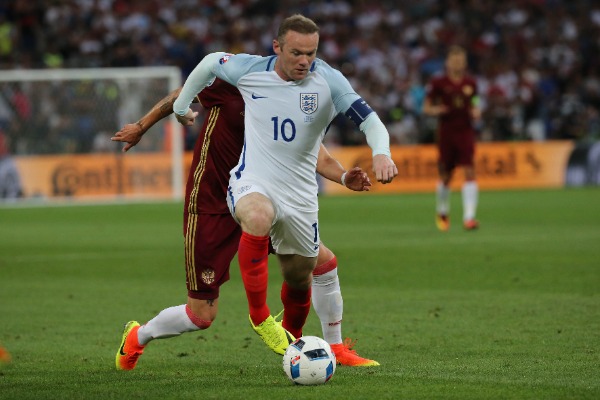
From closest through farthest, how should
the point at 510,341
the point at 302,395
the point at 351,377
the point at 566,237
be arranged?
1. the point at 302,395
2. the point at 351,377
3. the point at 510,341
4. the point at 566,237

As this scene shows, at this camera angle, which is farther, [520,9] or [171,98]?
[520,9]

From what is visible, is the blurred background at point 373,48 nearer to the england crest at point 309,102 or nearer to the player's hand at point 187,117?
the player's hand at point 187,117

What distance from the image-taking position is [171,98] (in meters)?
7.24

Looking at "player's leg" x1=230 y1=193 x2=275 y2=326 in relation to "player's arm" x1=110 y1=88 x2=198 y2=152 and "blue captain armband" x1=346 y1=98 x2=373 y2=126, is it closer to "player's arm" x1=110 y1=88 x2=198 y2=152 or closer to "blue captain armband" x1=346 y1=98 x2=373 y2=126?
"blue captain armband" x1=346 y1=98 x2=373 y2=126

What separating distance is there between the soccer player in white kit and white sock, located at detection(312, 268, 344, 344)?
0.41 metres

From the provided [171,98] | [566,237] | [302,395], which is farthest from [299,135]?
[566,237]

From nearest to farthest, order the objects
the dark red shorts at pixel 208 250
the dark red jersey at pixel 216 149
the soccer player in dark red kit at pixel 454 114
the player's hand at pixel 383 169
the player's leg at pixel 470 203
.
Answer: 1. the player's hand at pixel 383 169
2. the dark red shorts at pixel 208 250
3. the dark red jersey at pixel 216 149
4. the player's leg at pixel 470 203
5. the soccer player in dark red kit at pixel 454 114

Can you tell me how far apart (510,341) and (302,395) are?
2.43 m

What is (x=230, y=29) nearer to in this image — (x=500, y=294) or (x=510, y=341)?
(x=500, y=294)

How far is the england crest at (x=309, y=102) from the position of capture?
6.68 meters

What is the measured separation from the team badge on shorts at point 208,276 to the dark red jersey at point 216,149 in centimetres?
35

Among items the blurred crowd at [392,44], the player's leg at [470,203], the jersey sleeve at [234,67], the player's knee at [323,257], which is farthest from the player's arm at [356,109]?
the blurred crowd at [392,44]

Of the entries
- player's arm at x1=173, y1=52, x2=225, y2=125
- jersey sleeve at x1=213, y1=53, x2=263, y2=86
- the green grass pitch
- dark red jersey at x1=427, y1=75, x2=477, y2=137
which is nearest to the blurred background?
the green grass pitch

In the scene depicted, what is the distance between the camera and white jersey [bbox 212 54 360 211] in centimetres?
669
